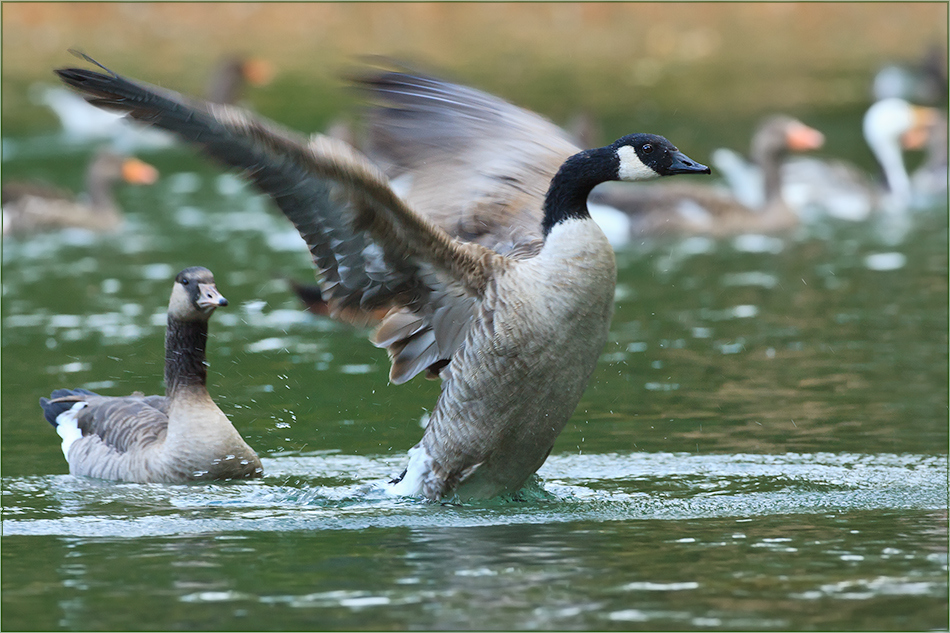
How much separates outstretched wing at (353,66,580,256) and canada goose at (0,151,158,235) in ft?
30.8

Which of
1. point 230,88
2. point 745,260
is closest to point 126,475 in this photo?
point 745,260

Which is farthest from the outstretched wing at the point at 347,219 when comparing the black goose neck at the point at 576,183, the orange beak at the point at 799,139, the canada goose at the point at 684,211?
the orange beak at the point at 799,139

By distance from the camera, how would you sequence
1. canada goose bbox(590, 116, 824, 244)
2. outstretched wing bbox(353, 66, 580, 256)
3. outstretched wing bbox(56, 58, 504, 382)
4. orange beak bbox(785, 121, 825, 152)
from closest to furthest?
outstretched wing bbox(56, 58, 504, 382), outstretched wing bbox(353, 66, 580, 256), canada goose bbox(590, 116, 824, 244), orange beak bbox(785, 121, 825, 152)

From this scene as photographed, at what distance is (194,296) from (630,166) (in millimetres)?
2817

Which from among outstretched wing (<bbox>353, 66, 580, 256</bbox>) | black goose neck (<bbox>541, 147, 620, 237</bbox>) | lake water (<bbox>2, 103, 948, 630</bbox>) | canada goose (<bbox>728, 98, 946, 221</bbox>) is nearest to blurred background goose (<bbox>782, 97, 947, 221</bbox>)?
canada goose (<bbox>728, 98, 946, 221</bbox>)

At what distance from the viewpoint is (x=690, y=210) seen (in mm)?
17562

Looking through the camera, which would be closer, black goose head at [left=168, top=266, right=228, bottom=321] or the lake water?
the lake water

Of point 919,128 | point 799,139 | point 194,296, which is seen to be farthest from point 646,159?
point 919,128

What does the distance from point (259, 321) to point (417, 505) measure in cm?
557

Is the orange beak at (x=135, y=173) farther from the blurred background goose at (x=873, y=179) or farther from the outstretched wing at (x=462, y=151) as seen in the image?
the outstretched wing at (x=462, y=151)

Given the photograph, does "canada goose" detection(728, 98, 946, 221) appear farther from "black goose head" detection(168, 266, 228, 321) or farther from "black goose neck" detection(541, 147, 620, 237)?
"black goose neck" detection(541, 147, 620, 237)

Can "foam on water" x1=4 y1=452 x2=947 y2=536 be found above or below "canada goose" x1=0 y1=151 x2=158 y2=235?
below

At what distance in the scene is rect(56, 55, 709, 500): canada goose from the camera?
7.07 m

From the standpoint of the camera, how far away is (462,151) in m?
9.28
